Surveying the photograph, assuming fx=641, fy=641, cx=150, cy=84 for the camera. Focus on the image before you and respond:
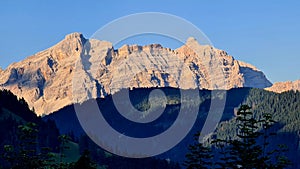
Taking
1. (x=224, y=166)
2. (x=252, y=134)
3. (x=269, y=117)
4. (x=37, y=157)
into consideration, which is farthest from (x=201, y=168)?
(x=37, y=157)

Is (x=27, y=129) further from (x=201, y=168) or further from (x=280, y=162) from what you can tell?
(x=280, y=162)

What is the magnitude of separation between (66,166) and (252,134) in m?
27.1

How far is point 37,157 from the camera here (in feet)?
302

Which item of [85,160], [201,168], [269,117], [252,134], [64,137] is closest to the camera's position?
[85,160]

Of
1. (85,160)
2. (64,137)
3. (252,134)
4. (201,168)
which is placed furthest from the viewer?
(64,137)

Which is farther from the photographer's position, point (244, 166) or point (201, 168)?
point (201, 168)

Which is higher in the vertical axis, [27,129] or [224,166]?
[27,129]

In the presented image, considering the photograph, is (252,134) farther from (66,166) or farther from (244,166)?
(66,166)

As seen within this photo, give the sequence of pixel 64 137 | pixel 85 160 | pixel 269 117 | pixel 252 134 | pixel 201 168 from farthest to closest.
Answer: pixel 64 137
pixel 201 168
pixel 252 134
pixel 269 117
pixel 85 160

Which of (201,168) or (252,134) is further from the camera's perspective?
(201,168)

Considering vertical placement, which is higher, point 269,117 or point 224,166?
point 269,117

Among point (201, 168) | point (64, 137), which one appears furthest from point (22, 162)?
point (201, 168)

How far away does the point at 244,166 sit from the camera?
8912 centimetres

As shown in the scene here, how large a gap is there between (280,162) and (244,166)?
5786 mm
